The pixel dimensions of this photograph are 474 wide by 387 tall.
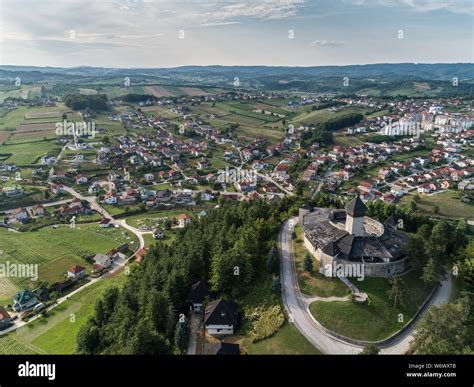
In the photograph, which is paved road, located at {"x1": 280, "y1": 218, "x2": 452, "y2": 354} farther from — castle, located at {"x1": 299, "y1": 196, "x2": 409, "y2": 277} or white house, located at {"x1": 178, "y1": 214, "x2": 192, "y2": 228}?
white house, located at {"x1": 178, "y1": 214, "x2": 192, "y2": 228}

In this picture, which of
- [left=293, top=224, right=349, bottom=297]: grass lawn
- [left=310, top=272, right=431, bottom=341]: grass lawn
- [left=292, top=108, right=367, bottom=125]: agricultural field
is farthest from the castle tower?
[left=292, top=108, right=367, bottom=125]: agricultural field

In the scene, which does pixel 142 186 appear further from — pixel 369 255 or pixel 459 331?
pixel 459 331

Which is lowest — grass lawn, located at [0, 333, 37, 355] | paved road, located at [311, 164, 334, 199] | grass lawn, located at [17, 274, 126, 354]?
grass lawn, located at [0, 333, 37, 355]

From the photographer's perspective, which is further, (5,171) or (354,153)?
(354,153)

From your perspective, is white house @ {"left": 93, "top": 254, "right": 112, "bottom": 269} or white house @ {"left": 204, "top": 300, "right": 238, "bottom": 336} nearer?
white house @ {"left": 204, "top": 300, "right": 238, "bottom": 336}
